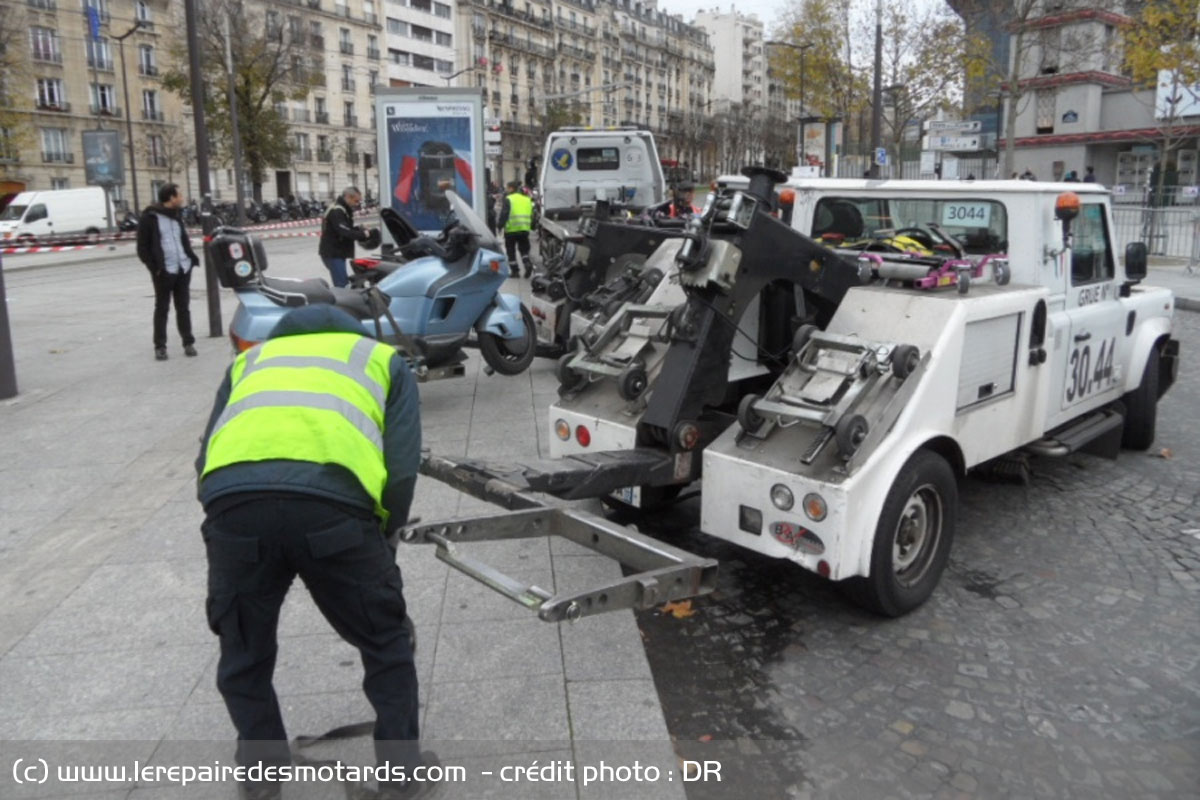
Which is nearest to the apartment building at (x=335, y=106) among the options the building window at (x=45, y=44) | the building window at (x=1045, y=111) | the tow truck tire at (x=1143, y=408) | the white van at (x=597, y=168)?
the building window at (x=45, y=44)

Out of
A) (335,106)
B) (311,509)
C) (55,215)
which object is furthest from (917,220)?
(335,106)

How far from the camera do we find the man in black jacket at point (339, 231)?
11938 mm

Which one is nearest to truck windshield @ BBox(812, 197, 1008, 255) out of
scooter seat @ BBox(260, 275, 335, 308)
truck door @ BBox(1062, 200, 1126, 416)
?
truck door @ BBox(1062, 200, 1126, 416)

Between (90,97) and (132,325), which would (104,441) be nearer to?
(132,325)

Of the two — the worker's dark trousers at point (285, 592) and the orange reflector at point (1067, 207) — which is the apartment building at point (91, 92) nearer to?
the orange reflector at point (1067, 207)

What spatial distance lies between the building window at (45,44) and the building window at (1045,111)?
54.8 m

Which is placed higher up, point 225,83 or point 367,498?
point 225,83

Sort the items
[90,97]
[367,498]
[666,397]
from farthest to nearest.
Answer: [90,97]
[666,397]
[367,498]

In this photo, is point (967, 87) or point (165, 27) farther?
point (165, 27)

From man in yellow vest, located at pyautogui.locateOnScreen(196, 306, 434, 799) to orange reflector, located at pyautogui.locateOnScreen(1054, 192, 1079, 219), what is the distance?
159 inches

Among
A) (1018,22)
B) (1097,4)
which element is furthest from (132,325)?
(1097,4)

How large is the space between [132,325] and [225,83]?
150 feet

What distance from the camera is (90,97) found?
60.8 m

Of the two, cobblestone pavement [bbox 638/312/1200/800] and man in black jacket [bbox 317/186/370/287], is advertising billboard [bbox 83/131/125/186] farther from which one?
cobblestone pavement [bbox 638/312/1200/800]
